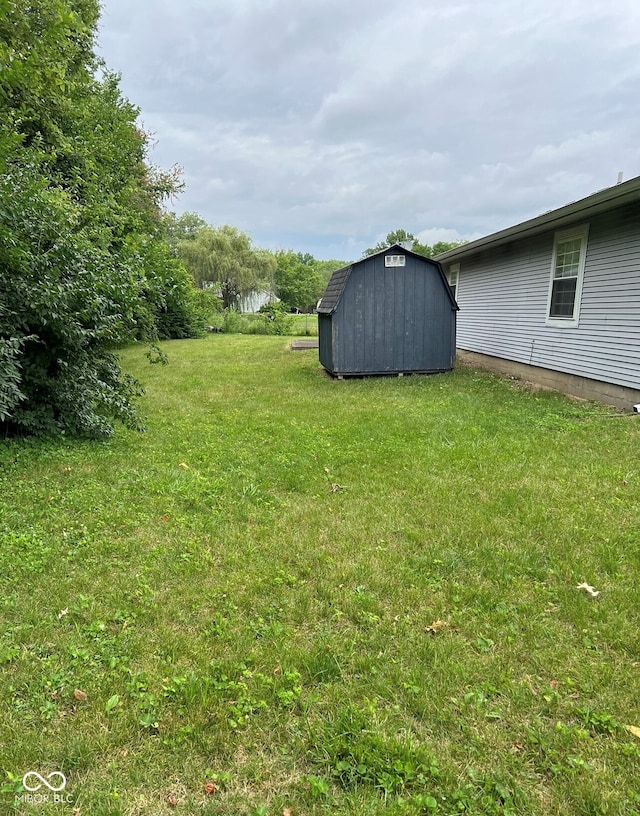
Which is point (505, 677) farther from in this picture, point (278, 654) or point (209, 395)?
point (209, 395)

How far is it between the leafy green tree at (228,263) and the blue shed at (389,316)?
2068 centimetres

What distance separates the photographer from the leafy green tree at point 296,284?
167 ft

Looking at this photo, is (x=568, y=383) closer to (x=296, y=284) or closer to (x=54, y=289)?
(x=54, y=289)

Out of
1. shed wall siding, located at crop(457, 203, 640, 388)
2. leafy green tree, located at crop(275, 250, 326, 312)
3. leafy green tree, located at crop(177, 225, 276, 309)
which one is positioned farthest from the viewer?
leafy green tree, located at crop(275, 250, 326, 312)

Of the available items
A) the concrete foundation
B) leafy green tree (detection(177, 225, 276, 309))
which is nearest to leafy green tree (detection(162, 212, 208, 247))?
leafy green tree (detection(177, 225, 276, 309))

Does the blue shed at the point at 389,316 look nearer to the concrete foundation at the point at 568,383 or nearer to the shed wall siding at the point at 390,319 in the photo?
the shed wall siding at the point at 390,319

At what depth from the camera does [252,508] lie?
3213 millimetres

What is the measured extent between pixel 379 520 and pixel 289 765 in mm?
1737

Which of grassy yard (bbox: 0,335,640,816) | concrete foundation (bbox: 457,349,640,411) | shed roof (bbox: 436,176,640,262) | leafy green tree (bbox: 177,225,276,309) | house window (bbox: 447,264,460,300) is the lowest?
grassy yard (bbox: 0,335,640,816)

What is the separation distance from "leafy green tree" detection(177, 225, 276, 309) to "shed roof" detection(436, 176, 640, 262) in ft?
67.9

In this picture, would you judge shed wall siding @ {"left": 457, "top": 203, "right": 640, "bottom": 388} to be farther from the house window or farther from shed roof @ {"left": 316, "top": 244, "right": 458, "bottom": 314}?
shed roof @ {"left": 316, "top": 244, "right": 458, "bottom": 314}

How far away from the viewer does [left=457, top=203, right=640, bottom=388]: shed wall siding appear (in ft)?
19.6

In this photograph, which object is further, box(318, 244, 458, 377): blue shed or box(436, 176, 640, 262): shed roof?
box(318, 244, 458, 377): blue shed

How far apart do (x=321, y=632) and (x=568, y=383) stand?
6.97 meters
